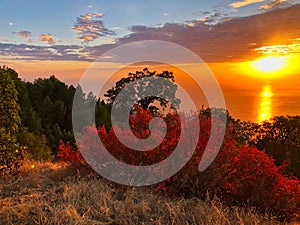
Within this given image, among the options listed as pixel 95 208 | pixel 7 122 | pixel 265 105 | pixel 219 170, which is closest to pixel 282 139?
pixel 265 105

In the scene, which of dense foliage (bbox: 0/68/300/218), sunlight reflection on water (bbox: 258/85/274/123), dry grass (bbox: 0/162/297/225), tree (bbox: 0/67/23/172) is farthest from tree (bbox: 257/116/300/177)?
tree (bbox: 0/67/23/172)

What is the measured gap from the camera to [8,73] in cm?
657

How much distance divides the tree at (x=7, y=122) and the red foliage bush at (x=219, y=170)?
118cm

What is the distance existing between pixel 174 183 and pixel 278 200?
241 cm

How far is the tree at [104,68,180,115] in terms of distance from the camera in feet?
80.1

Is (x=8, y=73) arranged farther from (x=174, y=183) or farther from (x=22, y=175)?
(x=174, y=183)

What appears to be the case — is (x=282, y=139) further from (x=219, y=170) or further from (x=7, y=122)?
(x=7, y=122)

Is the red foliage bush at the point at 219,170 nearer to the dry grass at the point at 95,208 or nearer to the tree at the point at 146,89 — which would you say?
the dry grass at the point at 95,208

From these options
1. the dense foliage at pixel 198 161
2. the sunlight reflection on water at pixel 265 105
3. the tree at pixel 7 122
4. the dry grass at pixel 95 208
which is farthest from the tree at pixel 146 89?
the dry grass at pixel 95 208

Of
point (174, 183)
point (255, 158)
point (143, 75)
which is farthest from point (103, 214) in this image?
point (143, 75)

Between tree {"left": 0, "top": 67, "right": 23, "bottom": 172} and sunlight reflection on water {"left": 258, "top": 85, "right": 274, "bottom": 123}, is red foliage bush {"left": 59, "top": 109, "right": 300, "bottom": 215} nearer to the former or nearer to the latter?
tree {"left": 0, "top": 67, "right": 23, "bottom": 172}

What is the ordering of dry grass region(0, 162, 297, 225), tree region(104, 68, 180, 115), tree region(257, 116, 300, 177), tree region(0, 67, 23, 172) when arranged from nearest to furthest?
1. dry grass region(0, 162, 297, 225)
2. tree region(0, 67, 23, 172)
3. tree region(257, 116, 300, 177)
4. tree region(104, 68, 180, 115)

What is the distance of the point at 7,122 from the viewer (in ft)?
21.3

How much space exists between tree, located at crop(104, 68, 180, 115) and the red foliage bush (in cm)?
1591
